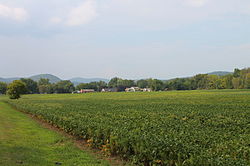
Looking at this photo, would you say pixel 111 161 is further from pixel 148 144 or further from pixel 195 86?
pixel 195 86

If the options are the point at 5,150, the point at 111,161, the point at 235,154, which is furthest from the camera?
the point at 5,150

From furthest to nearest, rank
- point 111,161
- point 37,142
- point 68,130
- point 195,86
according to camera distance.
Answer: point 195,86, point 68,130, point 37,142, point 111,161

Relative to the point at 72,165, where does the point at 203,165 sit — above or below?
above

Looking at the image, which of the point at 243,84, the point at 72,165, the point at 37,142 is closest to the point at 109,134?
the point at 72,165

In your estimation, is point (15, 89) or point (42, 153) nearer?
point (42, 153)

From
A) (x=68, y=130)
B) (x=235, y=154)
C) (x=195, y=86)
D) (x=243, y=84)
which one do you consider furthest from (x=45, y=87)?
(x=235, y=154)

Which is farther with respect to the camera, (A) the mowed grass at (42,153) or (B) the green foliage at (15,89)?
(B) the green foliage at (15,89)

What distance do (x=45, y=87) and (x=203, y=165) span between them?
6951 inches

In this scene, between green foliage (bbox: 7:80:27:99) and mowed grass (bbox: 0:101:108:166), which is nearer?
mowed grass (bbox: 0:101:108:166)

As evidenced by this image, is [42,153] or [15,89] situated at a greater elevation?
[15,89]

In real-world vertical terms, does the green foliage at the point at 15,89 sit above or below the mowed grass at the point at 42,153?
above

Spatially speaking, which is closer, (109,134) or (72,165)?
(72,165)

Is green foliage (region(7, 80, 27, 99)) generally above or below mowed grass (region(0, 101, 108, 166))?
above

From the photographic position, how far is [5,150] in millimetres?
11453
